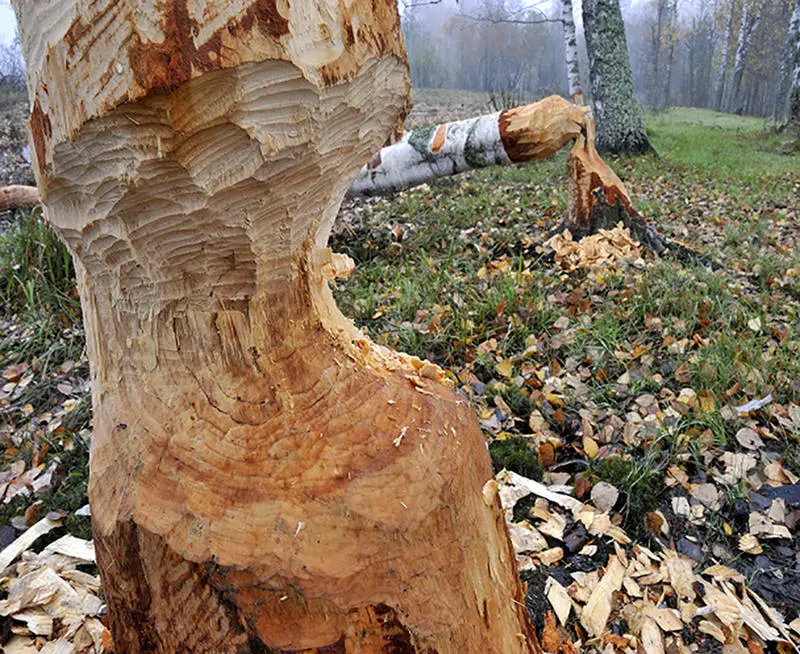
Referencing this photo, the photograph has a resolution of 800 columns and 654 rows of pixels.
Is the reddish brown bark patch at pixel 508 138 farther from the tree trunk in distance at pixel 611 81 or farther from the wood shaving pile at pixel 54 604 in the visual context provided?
the tree trunk in distance at pixel 611 81

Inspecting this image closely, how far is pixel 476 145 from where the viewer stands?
4.27 m

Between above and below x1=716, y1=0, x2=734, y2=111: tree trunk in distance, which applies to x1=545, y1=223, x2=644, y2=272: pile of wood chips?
below

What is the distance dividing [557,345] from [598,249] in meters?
1.54

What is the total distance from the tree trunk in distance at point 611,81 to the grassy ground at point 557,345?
15.1 feet

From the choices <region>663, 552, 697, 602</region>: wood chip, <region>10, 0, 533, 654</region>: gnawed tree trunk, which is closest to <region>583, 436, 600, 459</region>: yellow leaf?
<region>663, 552, 697, 602</region>: wood chip

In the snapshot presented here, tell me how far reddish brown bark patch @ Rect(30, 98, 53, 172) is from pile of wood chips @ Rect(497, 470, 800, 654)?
5.72ft

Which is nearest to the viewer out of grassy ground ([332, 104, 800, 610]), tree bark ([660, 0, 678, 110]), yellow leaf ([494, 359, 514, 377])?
grassy ground ([332, 104, 800, 610])

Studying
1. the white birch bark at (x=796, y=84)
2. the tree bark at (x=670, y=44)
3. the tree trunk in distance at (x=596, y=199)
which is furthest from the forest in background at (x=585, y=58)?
the tree trunk in distance at (x=596, y=199)

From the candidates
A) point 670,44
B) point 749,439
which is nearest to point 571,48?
point 749,439

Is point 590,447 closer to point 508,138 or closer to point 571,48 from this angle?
point 508,138

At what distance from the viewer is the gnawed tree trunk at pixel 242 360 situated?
703mm

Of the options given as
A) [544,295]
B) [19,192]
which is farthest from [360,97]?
[19,192]

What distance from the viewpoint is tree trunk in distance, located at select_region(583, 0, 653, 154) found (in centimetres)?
870

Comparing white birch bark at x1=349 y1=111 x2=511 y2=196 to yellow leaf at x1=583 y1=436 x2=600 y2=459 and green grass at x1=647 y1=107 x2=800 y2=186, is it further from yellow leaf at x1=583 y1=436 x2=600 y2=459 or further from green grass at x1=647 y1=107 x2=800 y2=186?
green grass at x1=647 y1=107 x2=800 y2=186
